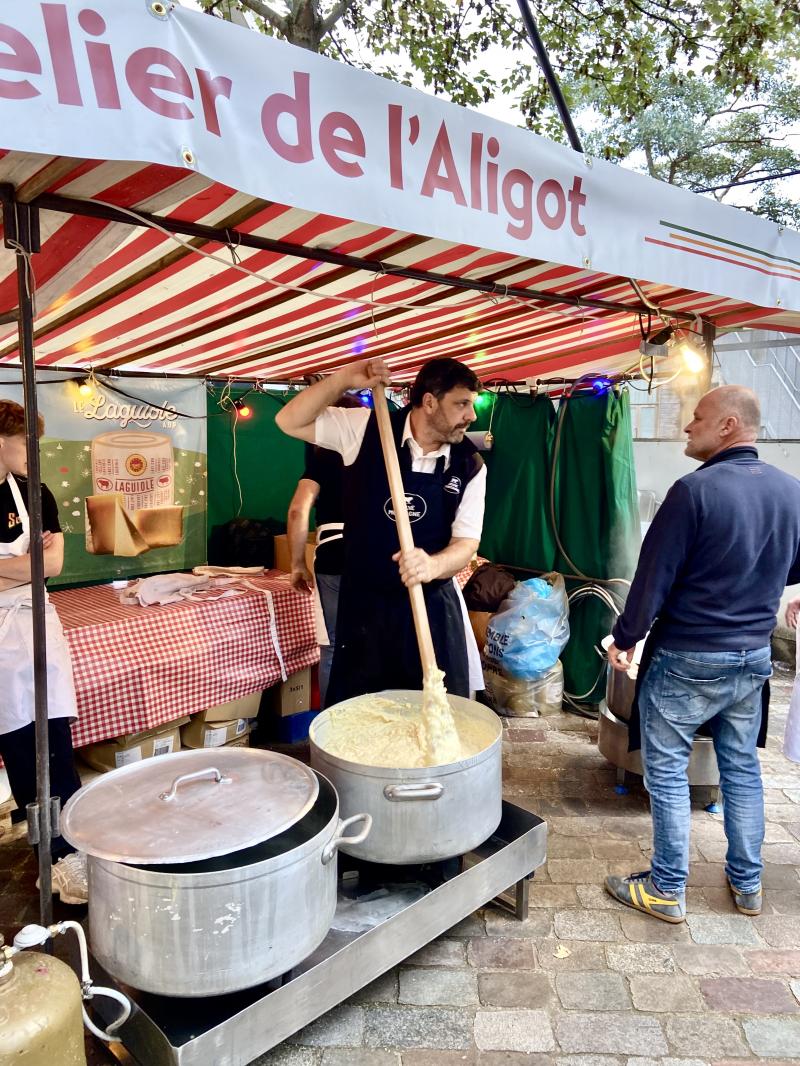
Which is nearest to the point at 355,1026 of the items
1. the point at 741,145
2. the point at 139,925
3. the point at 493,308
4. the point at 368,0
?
the point at 139,925

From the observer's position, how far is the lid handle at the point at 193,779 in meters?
1.91

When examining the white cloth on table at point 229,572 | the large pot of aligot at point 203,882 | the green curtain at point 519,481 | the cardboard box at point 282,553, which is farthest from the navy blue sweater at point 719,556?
the cardboard box at point 282,553

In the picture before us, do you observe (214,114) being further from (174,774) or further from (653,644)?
(653,644)

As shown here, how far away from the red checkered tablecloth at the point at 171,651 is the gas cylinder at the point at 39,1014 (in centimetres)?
213

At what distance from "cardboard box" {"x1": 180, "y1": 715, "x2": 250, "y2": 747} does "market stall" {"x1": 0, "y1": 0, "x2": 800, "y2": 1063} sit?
2.17 meters

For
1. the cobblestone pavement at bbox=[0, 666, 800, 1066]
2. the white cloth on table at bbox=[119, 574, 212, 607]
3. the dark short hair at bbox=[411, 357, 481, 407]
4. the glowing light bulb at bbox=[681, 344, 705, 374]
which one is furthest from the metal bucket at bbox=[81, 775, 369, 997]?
the glowing light bulb at bbox=[681, 344, 705, 374]

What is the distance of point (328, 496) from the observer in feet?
14.1

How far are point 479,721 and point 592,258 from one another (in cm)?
167

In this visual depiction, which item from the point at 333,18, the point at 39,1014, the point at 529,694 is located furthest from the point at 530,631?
the point at 333,18

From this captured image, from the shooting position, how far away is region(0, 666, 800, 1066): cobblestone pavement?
7.02ft

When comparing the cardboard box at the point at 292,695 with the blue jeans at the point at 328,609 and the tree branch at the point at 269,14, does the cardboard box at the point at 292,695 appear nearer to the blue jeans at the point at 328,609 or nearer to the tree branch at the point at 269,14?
the blue jeans at the point at 328,609

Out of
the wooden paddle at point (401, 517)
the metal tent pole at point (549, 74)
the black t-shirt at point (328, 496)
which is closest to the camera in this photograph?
the wooden paddle at point (401, 517)

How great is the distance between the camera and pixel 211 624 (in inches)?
163

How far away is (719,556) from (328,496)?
7.84 feet
